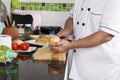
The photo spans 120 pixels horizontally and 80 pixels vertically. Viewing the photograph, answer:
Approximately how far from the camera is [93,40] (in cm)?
117

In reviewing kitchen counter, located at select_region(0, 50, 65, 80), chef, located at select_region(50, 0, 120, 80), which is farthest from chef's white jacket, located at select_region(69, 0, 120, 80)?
kitchen counter, located at select_region(0, 50, 65, 80)

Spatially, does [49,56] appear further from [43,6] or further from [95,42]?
[43,6]

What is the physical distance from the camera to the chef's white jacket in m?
1.16

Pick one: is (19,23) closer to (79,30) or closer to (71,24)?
(71,24)

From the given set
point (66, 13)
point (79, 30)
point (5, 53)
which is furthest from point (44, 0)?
point (5, 53)

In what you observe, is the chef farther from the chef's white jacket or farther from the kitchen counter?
the kitchen counter

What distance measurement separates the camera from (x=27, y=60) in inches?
51.1

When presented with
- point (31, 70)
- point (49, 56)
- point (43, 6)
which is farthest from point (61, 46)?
point (43, 6)

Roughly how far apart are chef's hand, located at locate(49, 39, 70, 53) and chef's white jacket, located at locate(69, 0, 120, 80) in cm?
9

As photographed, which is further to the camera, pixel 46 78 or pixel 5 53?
pixel 5 53

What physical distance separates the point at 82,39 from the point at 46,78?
30 cm

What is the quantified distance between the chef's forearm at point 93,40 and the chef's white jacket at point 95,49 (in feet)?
0.08

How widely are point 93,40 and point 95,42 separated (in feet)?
0.04

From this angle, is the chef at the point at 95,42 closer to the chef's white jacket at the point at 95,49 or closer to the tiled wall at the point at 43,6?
the chef's white jacket at the point at 95,49
